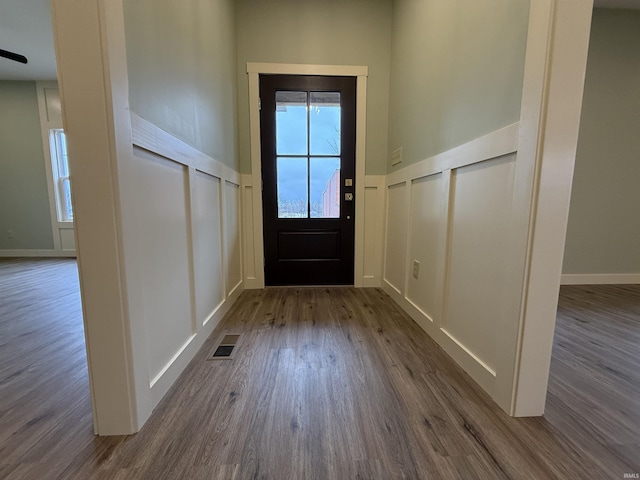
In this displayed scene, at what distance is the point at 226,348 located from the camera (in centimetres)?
148

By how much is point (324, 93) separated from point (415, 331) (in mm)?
2135

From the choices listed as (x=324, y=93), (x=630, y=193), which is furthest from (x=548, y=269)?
(x=630, y=193)

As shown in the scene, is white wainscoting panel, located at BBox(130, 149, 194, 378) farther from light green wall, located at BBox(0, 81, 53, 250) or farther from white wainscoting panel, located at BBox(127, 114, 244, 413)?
light green wall, located at BBox(0, 81, 53, 250)

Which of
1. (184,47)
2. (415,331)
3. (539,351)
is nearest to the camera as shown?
(539,351)

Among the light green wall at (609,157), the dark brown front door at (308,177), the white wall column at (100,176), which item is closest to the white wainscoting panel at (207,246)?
the white wall column at (100,176)

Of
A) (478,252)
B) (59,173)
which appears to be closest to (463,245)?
(478,252)

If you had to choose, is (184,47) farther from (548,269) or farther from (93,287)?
(548,269)

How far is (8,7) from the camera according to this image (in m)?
2.48

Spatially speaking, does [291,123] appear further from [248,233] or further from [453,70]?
[453,70]

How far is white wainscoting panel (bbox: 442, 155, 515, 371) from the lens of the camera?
1080 millimetres

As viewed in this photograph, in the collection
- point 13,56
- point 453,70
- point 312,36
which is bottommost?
point 453,70

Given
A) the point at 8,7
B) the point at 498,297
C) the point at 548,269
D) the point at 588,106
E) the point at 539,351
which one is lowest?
the point at 539,351

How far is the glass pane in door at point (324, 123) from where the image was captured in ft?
8.15

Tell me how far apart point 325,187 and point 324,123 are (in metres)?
0.58
